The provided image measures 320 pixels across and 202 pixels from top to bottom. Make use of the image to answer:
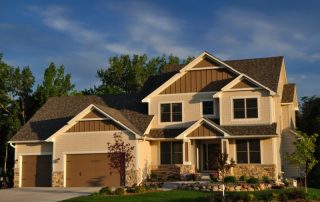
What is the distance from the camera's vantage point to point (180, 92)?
110 feet

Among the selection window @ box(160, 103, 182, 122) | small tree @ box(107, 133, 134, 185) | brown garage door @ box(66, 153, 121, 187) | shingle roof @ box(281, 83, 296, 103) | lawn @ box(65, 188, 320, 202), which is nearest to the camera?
lawn @ box(65, 188, 320, 202)

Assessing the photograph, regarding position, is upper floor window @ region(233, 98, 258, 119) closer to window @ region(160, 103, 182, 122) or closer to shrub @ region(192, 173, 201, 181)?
window @ region(160, 103, 182, 122)

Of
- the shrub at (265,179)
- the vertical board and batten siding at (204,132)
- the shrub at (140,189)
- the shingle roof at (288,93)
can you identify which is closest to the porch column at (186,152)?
the vertical board and batten siding at (204,132)

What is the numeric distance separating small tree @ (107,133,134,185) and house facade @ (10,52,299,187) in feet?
1.08

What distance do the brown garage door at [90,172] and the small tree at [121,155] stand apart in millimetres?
773

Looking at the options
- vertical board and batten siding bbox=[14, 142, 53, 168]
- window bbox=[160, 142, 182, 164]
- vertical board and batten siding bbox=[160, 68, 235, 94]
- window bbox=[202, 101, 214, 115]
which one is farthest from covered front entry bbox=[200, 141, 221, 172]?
vertical board and batten siding bbox=[14, 142, 53, 168]

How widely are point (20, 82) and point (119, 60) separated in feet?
69.9

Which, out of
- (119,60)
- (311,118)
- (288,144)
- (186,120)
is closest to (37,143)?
(186,120)

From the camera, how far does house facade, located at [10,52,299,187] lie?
30.9 metres

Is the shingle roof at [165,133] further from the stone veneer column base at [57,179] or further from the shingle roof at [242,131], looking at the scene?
the stone veneer column base at [57,179]

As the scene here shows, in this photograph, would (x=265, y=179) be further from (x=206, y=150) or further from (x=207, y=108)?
(x=207, y=108)

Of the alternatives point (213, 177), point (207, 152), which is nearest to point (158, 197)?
point (213, 177)

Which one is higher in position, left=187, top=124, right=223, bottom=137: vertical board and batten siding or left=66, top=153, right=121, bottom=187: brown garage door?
left=187, top=124, right=223, bottom=137: vertical board and batten siding

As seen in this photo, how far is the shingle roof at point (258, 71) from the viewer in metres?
32.3
